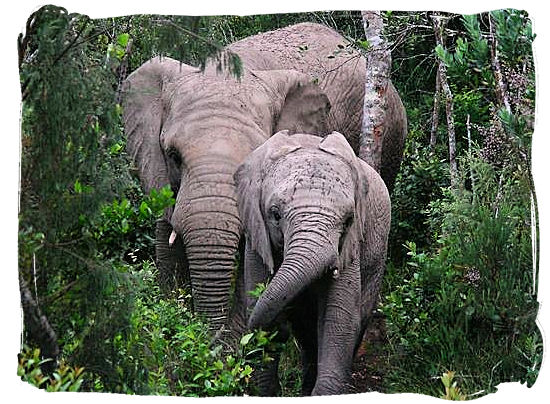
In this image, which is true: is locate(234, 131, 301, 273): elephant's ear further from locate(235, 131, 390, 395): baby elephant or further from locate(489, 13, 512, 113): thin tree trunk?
locate(489, 13, 512, 113): thin tree trunk

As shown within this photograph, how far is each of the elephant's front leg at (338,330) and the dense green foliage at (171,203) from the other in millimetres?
140

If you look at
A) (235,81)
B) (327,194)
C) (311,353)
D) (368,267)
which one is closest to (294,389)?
(311,353)

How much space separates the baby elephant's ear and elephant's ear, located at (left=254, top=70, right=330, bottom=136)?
797 millimetres

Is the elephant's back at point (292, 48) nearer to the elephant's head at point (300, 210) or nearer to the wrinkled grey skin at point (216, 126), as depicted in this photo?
the wrinkled grey skin at point (216, 126)

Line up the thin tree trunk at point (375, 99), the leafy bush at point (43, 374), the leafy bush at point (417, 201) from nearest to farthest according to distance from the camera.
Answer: the leafy bush at point (43, 374), the leafy bush at point (417, 201), the thin tree trunk at point (375, 99)

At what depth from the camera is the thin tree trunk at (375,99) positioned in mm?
5098

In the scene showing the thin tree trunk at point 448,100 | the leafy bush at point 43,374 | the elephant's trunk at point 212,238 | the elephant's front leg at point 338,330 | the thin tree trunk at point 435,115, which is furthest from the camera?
the thin tree trunk at point 435,115

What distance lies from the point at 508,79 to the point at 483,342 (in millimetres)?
761

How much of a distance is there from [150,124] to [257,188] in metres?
0.95

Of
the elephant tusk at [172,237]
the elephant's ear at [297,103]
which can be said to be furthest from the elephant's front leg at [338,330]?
the elephant's ear at [297,103]

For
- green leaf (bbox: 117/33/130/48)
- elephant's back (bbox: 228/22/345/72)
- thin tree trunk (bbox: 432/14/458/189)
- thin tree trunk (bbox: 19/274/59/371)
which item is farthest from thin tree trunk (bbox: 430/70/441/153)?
thin tree trunk (bbox: 19/274/59/371)

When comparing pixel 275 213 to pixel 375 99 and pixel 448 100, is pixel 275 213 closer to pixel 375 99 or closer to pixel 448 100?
pixel 448 100

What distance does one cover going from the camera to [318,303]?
4.45 metres

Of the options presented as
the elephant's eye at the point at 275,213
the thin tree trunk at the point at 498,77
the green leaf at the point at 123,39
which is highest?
the green leaf at the point at 123,39
